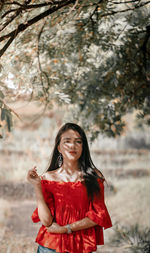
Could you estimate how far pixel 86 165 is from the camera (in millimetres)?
1604

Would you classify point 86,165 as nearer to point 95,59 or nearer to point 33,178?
point 33,178

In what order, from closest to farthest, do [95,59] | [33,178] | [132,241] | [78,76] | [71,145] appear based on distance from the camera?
[33,178] → [71,145] → [132,241] → [95,59] → [78,76]

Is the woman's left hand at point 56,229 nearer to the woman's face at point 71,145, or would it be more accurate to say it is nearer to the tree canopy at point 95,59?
the woman's face at point 71,145

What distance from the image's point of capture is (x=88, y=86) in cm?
384

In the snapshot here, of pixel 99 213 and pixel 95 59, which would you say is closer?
pixel 99 213

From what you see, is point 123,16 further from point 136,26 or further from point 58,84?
point 58,84

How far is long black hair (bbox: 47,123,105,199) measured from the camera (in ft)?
4.97

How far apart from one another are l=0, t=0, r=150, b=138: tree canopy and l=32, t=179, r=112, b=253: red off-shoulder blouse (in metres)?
1.07

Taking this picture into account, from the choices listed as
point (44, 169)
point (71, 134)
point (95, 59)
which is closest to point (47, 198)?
point (71, 134)

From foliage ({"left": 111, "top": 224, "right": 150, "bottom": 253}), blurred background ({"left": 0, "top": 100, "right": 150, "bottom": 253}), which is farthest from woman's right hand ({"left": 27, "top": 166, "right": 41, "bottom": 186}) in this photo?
foliage ({"left": 111, "top": 224, "right": 150, "bottom": 253})

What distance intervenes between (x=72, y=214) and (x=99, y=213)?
136mm

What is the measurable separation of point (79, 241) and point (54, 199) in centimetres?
24

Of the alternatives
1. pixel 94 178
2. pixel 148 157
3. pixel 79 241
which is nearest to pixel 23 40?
pixel 94 178

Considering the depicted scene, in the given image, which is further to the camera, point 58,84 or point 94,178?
point 58,84
